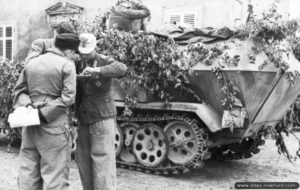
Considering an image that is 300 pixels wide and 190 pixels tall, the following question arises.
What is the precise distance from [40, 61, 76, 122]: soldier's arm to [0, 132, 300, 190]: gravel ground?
2.18m

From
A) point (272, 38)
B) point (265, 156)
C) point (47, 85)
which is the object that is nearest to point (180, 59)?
point (272, 38)

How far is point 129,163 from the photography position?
7.62 meters

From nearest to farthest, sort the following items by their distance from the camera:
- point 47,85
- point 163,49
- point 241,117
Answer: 1. point 47,85
2. point 241,117
3. point 163,49

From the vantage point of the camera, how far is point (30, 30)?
55.7 ft

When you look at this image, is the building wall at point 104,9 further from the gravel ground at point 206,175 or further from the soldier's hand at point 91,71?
the soldier's hand at point 91,71

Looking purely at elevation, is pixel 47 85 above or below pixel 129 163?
above

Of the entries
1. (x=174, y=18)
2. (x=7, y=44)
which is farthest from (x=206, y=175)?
(x=7, y=44)

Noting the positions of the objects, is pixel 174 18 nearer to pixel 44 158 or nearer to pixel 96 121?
pixel 96 121

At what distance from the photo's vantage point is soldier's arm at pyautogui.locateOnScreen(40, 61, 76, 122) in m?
4.31

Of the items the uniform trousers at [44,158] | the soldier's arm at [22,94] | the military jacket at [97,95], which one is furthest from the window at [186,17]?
the uniform trousers at [44,158]

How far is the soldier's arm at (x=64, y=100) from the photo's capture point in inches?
170

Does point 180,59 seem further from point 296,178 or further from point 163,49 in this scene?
point 296,178

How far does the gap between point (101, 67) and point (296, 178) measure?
14.3 ft

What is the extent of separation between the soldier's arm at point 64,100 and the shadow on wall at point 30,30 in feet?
40.7
